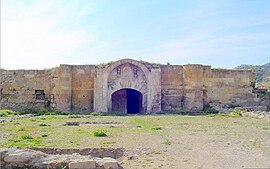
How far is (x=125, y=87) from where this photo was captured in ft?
65.4

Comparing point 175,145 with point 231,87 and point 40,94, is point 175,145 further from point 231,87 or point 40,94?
point 40,94

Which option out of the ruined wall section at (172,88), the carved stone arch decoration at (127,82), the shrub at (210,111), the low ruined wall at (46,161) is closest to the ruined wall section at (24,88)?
the carved stone arch decoration at (127,82)

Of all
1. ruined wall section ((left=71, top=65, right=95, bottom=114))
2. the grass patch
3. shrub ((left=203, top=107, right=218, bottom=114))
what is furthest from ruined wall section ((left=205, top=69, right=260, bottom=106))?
the grass patch

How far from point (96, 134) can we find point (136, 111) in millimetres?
13388

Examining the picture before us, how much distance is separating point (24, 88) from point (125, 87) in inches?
253

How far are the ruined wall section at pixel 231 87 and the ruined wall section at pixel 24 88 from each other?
10.3 meters

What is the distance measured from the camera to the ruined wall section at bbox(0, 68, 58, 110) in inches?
803

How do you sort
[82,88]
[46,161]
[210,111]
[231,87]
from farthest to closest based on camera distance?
[231,87], [82,88], [210,111], [46,161]

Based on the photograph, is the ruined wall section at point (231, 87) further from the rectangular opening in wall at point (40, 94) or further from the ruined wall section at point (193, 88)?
the rectangular opening in wall at point (40, 94)

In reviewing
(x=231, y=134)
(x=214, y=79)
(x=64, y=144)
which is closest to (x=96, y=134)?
(x=64, y=144)

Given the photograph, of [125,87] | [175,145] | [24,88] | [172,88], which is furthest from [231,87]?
[175,145]

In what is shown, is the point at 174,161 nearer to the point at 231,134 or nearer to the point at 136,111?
the point at 231,134

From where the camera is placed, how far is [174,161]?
6.11 metres

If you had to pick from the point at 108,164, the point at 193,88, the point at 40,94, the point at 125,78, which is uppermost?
the point at 125,78
